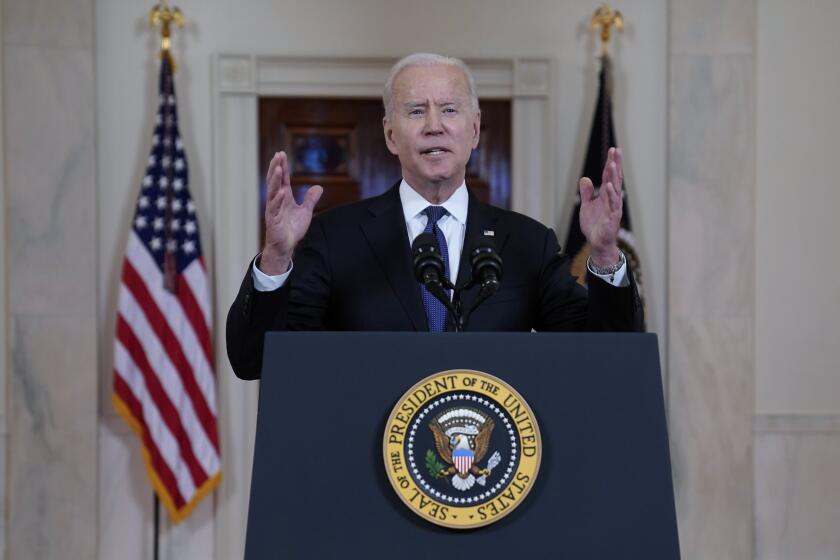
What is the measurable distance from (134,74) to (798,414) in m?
4.00

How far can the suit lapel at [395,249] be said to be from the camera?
2230 millimetres

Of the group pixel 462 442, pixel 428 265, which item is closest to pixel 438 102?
pixel 428 265

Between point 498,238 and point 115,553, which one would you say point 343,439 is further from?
point 115,553

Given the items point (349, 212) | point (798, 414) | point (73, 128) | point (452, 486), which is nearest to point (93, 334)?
point (73, 128)

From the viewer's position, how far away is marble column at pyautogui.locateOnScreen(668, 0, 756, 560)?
5582 millimetres

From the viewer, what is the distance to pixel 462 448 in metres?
1.57

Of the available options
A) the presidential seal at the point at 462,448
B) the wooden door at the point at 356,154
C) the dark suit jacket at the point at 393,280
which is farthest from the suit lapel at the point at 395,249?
the wooden door at the point at 356,154

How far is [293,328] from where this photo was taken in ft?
7.44

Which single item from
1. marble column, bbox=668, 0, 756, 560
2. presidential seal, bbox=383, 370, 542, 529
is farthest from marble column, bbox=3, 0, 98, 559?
presidential seal, bbox=383, 370, 542, 529

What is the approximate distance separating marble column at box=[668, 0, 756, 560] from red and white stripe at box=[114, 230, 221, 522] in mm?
2488

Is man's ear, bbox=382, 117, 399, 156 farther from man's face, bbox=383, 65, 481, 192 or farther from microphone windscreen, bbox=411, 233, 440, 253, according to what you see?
microphone windscreen, bbox=411, 233, 440, 253

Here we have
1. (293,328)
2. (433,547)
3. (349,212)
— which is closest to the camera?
(433,547)

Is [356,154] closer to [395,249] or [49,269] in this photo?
[49,269]

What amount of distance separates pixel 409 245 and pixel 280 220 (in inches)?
17.6
